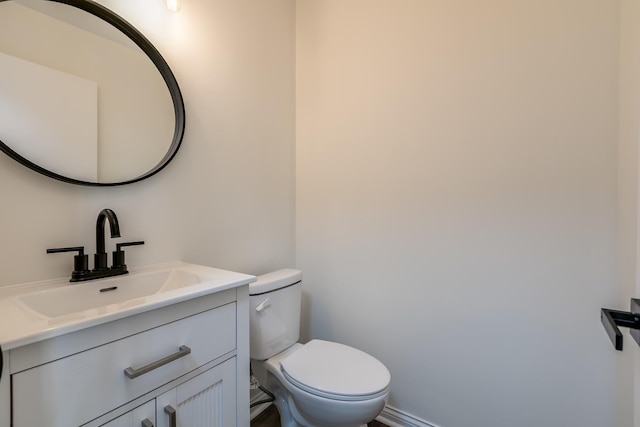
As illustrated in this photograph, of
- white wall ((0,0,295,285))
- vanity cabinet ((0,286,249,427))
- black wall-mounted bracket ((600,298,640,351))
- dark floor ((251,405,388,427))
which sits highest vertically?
white wall ((0,0,295,285))

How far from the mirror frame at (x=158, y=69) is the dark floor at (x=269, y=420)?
1.40 metres

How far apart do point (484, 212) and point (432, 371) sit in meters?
0.82

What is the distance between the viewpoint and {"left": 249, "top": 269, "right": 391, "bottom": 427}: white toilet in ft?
3.43

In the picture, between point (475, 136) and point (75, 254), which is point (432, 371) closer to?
point (475, 136)

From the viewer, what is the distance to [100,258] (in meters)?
0.95

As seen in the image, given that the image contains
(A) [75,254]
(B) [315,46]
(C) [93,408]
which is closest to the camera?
(C) [93,408]

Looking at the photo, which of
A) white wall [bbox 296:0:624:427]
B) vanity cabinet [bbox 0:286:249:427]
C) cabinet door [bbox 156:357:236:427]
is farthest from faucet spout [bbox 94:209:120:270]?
white wall [bbox 296:0:624:427]

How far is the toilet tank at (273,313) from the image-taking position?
1270mm

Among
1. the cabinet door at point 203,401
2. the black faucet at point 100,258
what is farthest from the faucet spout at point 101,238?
the cabinet door at point 203,401

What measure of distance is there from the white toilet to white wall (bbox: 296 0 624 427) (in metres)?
0.34

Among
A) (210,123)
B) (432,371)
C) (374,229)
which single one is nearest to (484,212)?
(374,229)

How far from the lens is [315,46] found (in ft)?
A: 5.71

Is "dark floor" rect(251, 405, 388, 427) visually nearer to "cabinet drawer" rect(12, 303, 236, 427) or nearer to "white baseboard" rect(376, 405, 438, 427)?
"white baseboard" rect(376, 405, 438, 427)

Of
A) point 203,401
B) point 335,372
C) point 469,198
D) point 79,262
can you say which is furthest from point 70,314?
point 469,198
